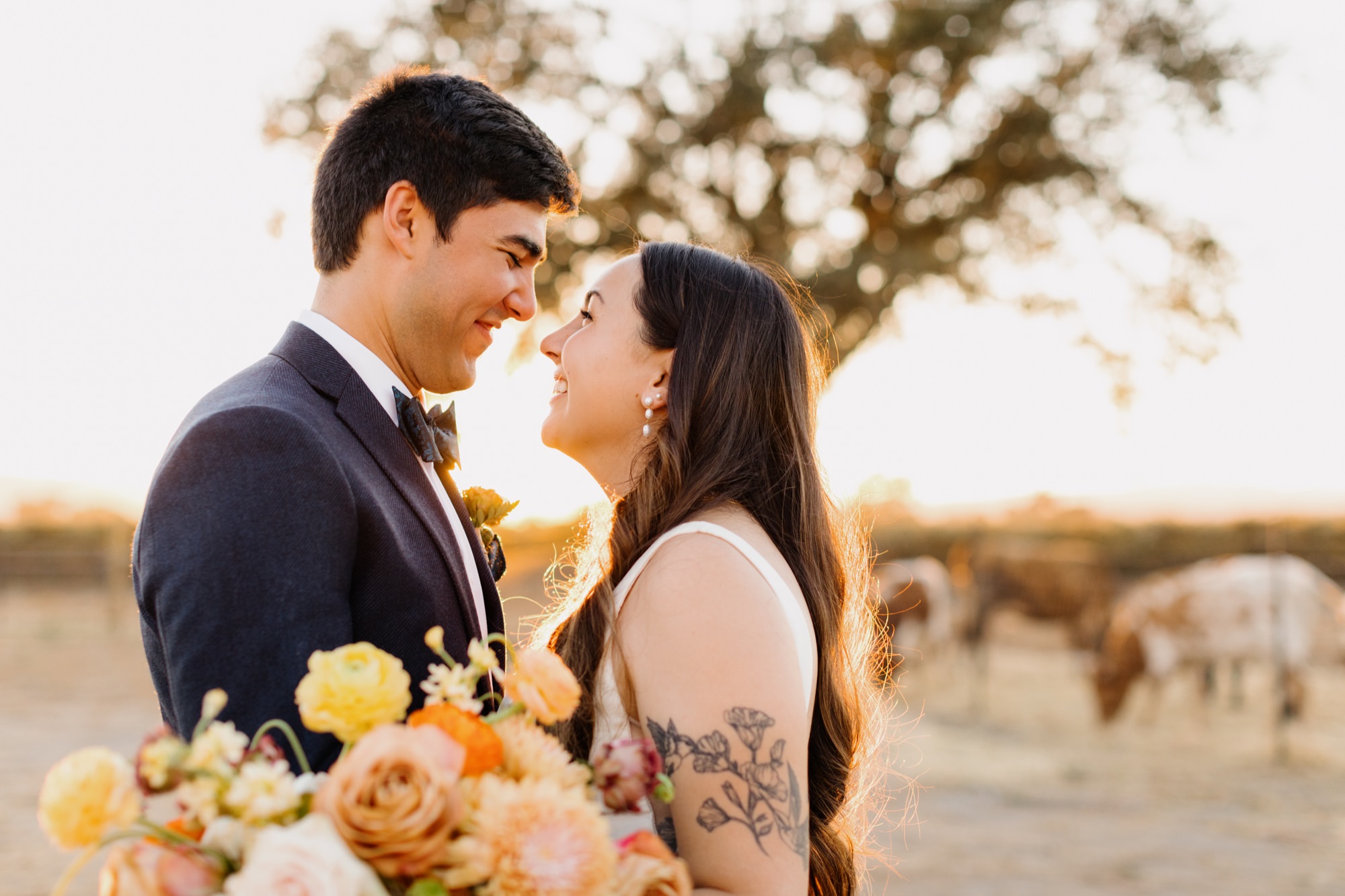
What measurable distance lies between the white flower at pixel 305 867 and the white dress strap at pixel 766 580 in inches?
42.3

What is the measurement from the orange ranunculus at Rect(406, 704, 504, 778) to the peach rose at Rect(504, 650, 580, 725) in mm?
59

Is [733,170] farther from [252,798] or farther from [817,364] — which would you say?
[252,798]

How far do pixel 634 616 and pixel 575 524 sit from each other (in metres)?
1.50

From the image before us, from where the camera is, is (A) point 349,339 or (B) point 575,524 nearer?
(A) point 349,339

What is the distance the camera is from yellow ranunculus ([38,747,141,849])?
106 cm

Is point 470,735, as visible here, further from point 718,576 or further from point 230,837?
point 718,576

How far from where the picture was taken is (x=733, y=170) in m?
13.0

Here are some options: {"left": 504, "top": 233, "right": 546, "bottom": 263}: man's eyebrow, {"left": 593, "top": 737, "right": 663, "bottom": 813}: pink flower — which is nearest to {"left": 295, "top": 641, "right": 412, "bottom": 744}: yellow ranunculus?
{"left": 593, "top": 737, "right": 663, "bottom": 813}: pink flower

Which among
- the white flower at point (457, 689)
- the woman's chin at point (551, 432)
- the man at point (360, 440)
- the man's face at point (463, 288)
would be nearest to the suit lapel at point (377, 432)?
the man at point (360, 440)

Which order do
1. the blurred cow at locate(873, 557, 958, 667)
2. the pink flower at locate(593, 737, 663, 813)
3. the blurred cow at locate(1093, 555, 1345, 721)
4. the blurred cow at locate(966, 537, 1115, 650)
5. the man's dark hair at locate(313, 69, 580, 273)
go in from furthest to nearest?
the blurred cow at locate(873, 557, 958, 667)
the blurred cow at locate(966, 537, 1115, 650)
the blurred cow at locate(1093, 555, 1345, 721)
the man's dark hair at locate(313, 69, 580, 273)
the pink flower at locate(593, 737, 663, 813)

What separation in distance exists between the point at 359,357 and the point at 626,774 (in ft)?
4.53

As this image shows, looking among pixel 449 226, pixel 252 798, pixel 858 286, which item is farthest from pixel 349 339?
pixel 858 286

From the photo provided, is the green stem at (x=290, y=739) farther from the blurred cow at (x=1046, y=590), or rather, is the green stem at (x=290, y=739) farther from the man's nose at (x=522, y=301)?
the blurred cow at (x=1046, y=590)

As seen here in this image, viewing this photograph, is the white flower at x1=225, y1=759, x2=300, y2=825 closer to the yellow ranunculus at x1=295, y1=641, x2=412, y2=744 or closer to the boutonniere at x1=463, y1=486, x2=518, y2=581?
the yellow ranunculus at x1=295, y1=641, x2=412, y2=744
